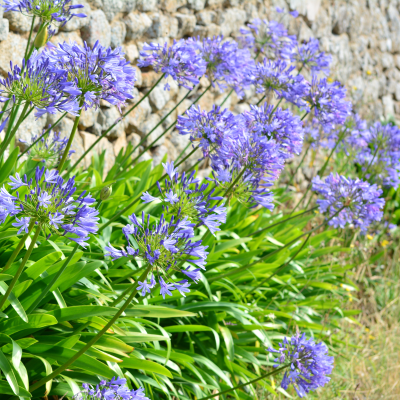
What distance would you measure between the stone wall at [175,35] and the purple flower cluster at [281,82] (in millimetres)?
1521

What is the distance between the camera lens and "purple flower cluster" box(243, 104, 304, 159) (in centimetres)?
215

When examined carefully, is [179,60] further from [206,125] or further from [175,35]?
[175,35]

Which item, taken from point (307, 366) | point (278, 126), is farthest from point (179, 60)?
point (307, 366)

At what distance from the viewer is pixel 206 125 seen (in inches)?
78.7

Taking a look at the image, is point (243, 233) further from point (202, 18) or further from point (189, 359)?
point (202, 18)

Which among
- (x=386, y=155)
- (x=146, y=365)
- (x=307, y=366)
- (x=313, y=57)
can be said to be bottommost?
(x=146, y=365)

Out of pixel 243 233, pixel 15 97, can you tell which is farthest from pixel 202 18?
pixel 15 97

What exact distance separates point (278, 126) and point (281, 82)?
66cm

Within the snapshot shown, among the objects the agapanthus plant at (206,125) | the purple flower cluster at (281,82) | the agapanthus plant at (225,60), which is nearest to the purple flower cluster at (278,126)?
the agapanthus plant at (206,125)

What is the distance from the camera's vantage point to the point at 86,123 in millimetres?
3648

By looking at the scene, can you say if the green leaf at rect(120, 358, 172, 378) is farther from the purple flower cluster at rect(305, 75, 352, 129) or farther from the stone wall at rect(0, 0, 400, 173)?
the stone wall at rect(0, 0, 400, 173)

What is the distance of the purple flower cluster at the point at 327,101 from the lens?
276 centimetres

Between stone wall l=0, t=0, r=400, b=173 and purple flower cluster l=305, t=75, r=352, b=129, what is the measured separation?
1.78 metres

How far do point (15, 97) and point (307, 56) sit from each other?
8.34 feet
